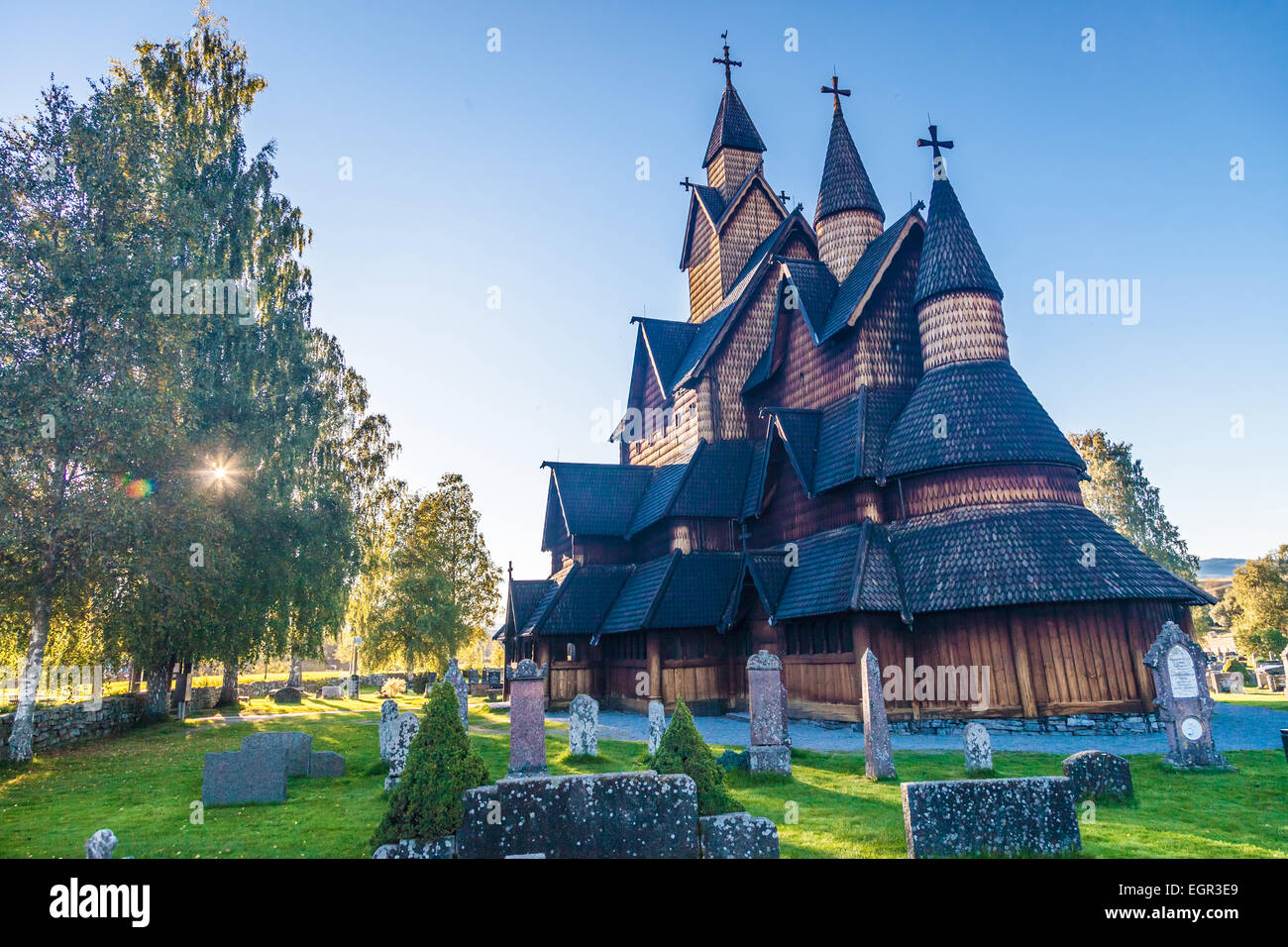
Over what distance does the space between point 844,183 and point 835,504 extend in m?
13.6

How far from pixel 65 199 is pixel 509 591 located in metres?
21.3

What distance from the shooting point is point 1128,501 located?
4081 cm

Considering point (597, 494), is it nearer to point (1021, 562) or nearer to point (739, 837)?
point (1021, 562)

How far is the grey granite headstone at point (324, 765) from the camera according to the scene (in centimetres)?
1315

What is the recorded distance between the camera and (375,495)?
113 ft

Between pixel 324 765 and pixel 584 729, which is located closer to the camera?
pixel 324 765

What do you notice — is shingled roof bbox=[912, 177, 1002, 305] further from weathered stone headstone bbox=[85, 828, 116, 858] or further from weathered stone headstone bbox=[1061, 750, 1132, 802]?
weathered stone headstone bbox=[85, 828, 116, 858]

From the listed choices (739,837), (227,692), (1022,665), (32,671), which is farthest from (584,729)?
(227,692)

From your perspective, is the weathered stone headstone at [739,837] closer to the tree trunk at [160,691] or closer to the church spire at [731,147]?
the tree trunk at [160,691]

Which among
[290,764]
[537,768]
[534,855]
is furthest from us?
[290,764]

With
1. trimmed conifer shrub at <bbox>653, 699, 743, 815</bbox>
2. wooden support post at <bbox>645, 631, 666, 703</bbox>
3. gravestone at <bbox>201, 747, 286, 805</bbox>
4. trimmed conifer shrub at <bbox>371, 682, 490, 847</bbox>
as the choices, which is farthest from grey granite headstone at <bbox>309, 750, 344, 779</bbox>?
wooden support post at <bbox>645, 631, 666, 703</bbox>

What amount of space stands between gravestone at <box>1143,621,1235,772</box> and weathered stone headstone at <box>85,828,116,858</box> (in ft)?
48.3
